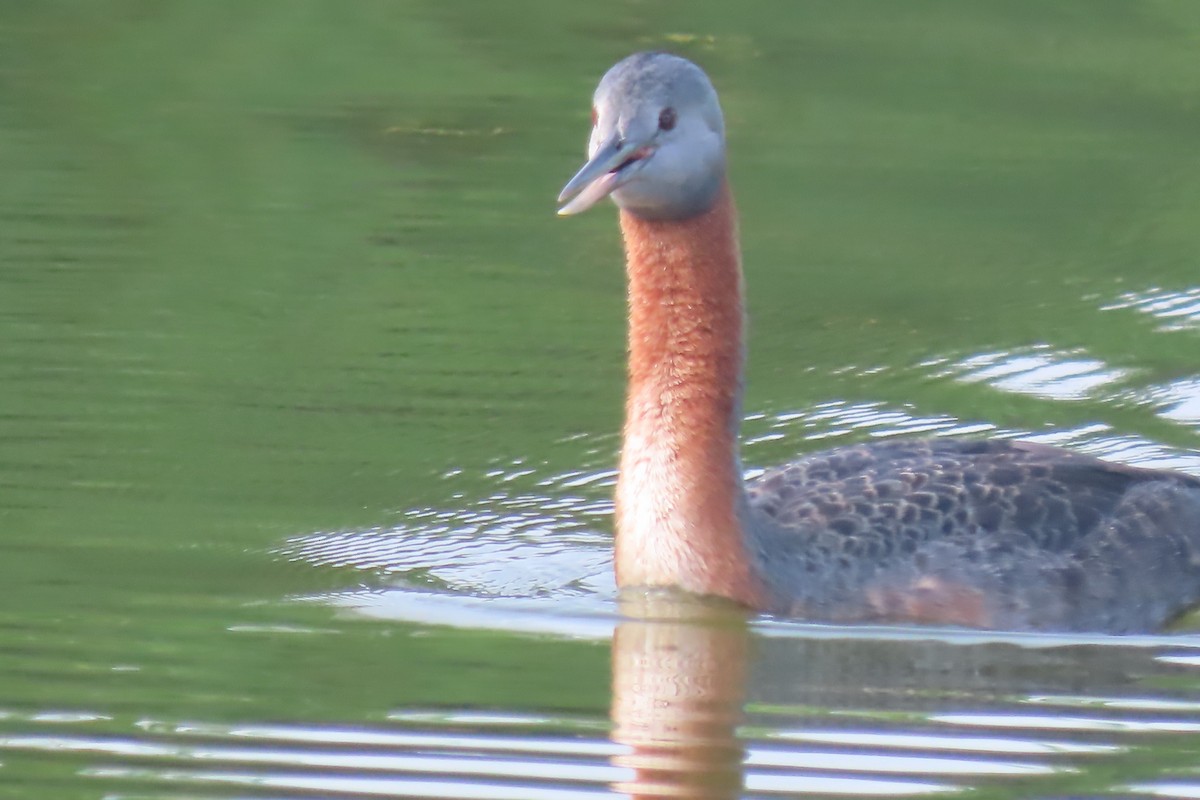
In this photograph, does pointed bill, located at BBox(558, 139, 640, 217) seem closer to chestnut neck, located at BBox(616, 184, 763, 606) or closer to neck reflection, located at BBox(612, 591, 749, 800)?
chestnut neck, located at BBox(616, 184, 763, 606)

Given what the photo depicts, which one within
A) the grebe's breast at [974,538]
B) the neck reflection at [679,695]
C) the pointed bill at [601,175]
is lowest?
the neck reflection at [679,695]

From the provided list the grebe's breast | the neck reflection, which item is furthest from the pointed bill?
the neck reflection

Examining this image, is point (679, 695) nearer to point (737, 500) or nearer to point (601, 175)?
point (737, 500)

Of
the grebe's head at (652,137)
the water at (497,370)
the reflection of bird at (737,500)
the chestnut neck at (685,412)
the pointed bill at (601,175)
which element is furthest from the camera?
the chestnut neck at (685,412)

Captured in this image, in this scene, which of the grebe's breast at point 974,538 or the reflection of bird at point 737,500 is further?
the grebe's breast at point 974,538

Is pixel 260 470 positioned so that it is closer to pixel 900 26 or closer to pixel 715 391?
pixel 715 391

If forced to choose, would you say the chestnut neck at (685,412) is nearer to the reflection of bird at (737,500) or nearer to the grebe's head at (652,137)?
the reflection of bird at (737,500)

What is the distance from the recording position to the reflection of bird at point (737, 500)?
8.66 metres

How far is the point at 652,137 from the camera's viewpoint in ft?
27.9

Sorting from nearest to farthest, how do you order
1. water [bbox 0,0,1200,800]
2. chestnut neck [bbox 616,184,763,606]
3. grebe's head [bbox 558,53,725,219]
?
water [bbox 0,0,1200,800] → grebe's head [bbox 558,53,725,219] → chestnut neck [bbox 616,184,763,606]

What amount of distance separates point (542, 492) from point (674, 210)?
2.17 metres

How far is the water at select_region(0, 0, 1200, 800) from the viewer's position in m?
7.37

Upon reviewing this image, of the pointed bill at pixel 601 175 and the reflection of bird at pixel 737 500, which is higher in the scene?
the pointed bill at pixel 601 175

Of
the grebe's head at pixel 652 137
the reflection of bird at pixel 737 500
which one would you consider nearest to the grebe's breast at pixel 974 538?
the reflection of bird at pixel 737 500
